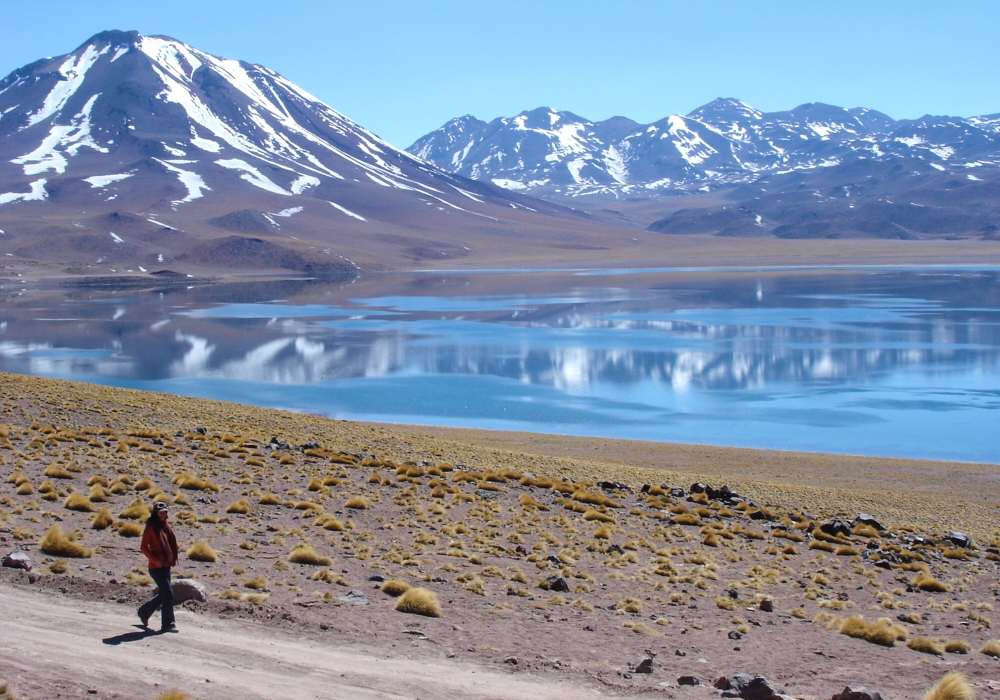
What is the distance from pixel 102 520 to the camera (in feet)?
35.7

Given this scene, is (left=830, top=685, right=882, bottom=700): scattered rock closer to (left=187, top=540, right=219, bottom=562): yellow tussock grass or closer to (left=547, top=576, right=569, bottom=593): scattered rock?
(left=547, top=576, right=569, bottom=593): scattered rock

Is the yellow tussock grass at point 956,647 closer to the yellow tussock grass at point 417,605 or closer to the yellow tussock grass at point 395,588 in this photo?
the yellow tussock grass at point 417,605

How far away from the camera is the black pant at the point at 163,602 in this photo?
7.48m

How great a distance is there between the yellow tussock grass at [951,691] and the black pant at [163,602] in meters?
6.33

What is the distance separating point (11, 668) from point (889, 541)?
12.8 m

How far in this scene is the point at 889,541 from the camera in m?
14.5

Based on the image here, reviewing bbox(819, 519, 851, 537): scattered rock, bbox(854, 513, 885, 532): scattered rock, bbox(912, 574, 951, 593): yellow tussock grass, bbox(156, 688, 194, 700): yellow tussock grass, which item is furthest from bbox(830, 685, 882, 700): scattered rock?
bbox(854, 513, 885, 532): scattered rock

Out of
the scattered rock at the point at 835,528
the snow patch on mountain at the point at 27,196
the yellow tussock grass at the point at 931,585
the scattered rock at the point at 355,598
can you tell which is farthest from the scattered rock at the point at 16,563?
the snow patch on mountain at the point at 27,196

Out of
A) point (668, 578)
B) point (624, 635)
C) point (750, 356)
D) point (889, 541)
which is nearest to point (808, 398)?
point (750, 356)

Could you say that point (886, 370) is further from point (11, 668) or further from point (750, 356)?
point (11, 668)

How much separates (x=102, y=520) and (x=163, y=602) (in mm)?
3898

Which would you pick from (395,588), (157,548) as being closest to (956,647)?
(395,588)

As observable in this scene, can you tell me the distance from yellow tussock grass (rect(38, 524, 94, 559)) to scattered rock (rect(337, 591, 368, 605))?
2.83 metres

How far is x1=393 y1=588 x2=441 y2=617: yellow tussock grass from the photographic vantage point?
901 cm
